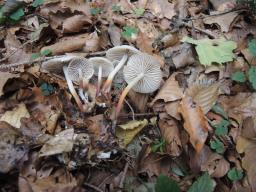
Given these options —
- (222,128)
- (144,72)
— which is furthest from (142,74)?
(222,128)

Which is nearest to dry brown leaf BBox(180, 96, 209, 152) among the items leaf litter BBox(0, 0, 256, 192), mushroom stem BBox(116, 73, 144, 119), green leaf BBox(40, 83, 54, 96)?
leaf litter BBox(0, 0, 256, 192)

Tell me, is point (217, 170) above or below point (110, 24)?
below

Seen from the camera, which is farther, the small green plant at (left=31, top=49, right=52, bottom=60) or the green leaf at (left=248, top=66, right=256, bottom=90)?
the small green plant at (left=31, top=49, right=52, bottom=60)

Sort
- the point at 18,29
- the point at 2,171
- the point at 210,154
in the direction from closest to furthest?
the point at 2,171
the point at 210,154
the point at 18,29

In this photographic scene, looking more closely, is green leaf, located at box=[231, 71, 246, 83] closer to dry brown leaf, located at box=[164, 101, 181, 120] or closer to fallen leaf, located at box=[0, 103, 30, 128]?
dry brown leaf, located at box=[164, 101, 181, 120]

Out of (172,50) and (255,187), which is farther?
(172,50)

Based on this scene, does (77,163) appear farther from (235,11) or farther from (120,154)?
(235,11)

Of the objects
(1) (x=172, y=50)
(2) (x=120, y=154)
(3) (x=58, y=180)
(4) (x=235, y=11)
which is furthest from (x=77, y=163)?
(4) (x=235, y=11)

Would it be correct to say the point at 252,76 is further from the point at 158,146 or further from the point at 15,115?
the point at 15,115
